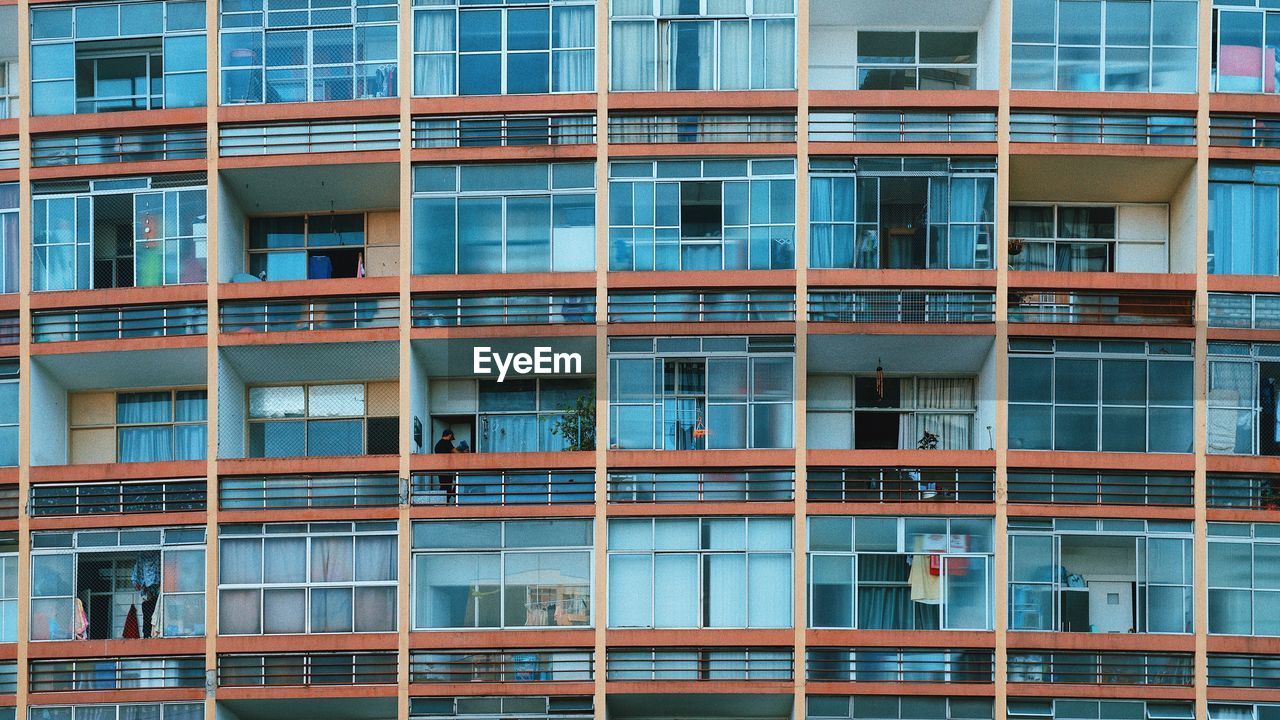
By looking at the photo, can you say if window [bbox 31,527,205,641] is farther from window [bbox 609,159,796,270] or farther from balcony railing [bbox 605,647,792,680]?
window [bbox 609,159,796,270]

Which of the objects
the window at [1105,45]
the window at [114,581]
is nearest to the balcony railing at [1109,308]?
the window at [1105,45]

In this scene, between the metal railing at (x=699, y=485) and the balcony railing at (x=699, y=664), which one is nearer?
the balcony railing at (x=699, y=664)

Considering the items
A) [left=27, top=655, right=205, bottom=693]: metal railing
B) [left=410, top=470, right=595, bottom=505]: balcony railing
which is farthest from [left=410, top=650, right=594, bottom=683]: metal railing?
[left=27, top=655, right=205, bottom=693]: metal railing

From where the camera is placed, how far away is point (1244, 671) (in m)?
31.5

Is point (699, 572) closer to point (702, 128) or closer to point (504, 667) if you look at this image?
point (504, 667)

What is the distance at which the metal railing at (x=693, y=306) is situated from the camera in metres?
32.6

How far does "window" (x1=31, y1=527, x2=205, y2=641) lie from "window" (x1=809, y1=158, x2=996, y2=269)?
12995mm

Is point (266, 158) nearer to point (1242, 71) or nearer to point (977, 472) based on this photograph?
point (977, 472)

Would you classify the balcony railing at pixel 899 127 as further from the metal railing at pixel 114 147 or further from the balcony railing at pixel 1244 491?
the metal railing at pixel 114 147

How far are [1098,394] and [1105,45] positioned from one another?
6.59 m

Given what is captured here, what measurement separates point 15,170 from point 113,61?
281cm

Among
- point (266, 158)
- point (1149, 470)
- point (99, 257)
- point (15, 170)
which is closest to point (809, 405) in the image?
point (1149, 470)

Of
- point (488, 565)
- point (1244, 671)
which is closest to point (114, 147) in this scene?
point (488, 565)

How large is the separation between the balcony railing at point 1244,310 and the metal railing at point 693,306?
777 centimetres
